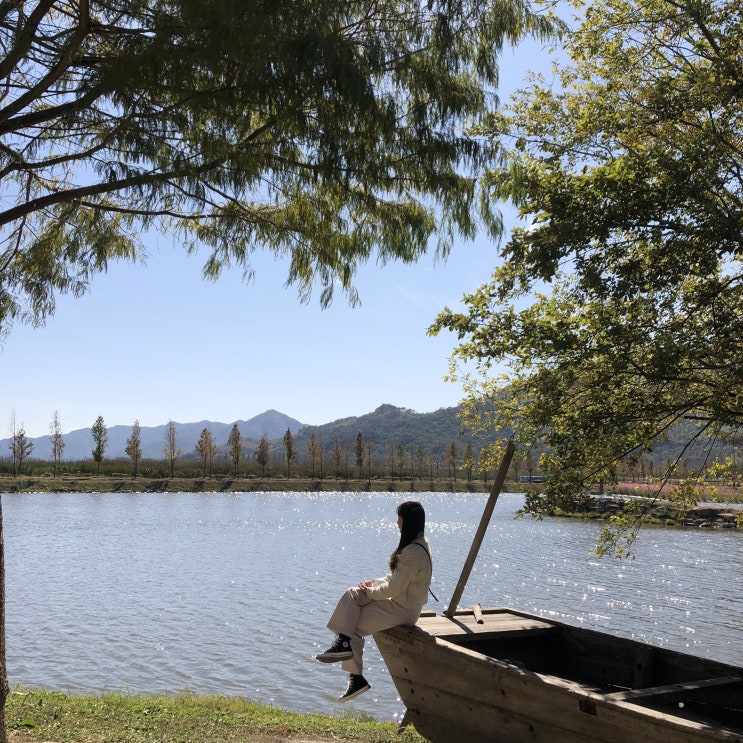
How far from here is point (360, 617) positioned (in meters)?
6.00

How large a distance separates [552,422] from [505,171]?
7.14 ft

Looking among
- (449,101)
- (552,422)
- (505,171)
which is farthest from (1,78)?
(552,422)

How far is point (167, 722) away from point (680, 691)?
4.76 meters

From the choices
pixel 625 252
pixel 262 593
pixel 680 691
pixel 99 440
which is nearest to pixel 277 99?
pixel 625 252

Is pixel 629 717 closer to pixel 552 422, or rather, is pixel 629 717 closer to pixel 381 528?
pixel 552 422

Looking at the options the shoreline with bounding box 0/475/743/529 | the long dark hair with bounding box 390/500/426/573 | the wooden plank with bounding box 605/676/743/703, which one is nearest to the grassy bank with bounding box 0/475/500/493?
the shoreline with bounding box 0/475/743/529

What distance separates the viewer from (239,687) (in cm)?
983

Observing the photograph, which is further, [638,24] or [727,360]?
[638,24]

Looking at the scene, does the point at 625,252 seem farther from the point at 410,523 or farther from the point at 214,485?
the point at 214,485

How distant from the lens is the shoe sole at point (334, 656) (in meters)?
5.66

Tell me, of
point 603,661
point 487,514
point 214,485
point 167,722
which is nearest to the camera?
point 603,661

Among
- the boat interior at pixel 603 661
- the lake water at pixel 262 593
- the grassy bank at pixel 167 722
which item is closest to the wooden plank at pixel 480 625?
the boat interior at pixel 603 661

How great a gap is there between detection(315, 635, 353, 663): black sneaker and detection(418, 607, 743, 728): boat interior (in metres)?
0.76

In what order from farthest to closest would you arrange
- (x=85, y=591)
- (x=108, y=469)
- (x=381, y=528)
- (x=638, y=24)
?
1. (x=108, y=469)
2. (x=381, y=528)
3. (x=85, y=591)
4. (x=638, y=24)
